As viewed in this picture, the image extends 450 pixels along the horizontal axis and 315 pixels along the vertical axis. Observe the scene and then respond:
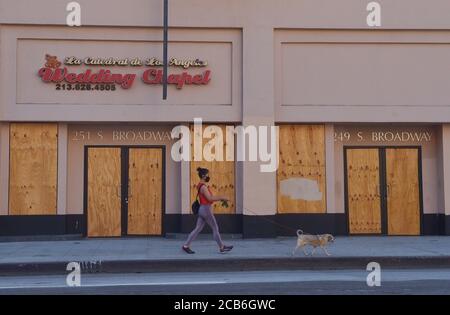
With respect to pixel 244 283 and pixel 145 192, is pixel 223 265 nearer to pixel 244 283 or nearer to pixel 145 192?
pixel 244 283

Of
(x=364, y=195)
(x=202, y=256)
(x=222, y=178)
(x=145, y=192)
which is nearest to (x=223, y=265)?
(x=202, y=256)

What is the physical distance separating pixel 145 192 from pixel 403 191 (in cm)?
669

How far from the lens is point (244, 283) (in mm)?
10906

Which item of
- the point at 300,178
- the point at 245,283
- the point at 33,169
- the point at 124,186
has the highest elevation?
the point at 33,169

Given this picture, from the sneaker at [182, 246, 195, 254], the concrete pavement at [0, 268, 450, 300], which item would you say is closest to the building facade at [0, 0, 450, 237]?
the sneaker at [182, 246, 195, 254]

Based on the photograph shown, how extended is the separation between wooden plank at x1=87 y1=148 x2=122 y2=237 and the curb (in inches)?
162

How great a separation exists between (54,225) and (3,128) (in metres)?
2.68

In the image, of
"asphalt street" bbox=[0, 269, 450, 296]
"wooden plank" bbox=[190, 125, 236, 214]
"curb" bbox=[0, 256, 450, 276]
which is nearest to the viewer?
"asphalt street" bbox=[0, 269, 450, 296]

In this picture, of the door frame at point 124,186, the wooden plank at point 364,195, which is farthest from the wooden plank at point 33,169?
the wooden plank at point 364,195

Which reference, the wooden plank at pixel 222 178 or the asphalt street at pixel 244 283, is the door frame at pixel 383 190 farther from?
the asphalt street at pixel 244 283

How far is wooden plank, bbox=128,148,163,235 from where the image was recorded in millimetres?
16812

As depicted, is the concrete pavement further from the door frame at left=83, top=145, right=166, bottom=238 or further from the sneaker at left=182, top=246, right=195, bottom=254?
the door frame at left=83, top=145, right=166, bottom=238

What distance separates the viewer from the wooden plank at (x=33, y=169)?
53.0 feet
